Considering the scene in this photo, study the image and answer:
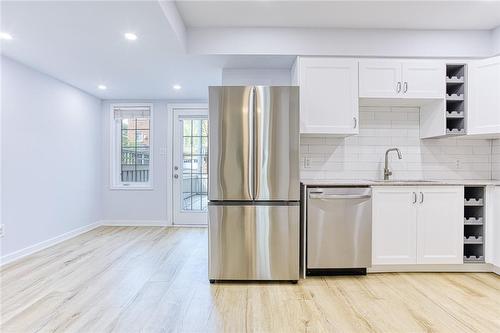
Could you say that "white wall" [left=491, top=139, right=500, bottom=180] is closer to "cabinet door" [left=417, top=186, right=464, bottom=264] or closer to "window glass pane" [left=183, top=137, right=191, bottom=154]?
"cabinet door" [left=417, top=186, right=464, bottom=264]

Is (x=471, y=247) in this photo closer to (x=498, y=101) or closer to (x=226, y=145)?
(x=498, y=101)

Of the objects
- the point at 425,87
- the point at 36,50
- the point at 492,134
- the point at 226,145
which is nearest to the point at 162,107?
the point at 36,50

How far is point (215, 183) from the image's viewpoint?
2.82m

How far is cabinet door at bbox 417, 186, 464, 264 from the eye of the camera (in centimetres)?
302

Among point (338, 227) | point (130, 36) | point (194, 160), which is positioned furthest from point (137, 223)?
point (338, 227)

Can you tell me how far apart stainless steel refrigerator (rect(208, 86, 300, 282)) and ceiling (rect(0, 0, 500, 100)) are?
0.72m

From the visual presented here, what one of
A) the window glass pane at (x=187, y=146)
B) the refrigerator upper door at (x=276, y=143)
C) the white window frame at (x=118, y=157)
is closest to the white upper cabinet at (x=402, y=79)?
the refrigerator upper door at (x=276, y=143)

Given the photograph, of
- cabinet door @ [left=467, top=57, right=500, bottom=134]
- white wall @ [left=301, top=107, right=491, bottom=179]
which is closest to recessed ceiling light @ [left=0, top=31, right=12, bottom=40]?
white wall @ [left=301, top=107, right=491, bottom=179]

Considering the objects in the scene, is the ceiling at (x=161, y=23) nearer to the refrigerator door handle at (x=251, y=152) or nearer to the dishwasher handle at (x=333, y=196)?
the refrigerator door handle at (x=251, y=152)

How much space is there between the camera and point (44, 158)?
13.1ft

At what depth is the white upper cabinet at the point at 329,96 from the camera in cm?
314

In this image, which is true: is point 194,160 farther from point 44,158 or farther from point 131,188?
point 44,158

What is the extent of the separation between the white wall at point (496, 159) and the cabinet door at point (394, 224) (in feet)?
4.07

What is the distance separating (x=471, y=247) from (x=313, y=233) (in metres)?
1.70
